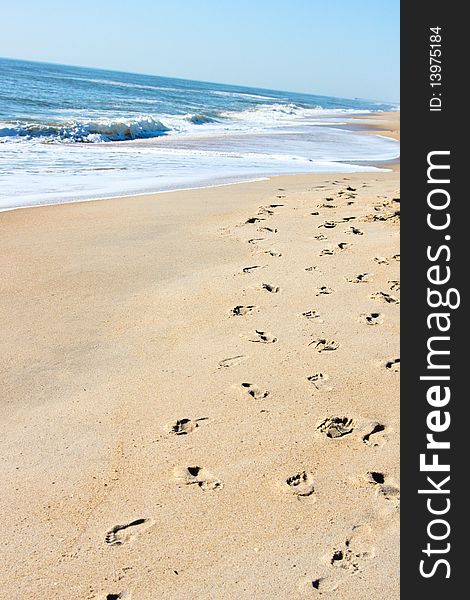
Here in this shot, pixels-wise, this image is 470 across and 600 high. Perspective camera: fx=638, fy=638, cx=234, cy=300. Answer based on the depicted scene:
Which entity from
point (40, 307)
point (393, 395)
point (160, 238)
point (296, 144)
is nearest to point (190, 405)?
point (393, 395)

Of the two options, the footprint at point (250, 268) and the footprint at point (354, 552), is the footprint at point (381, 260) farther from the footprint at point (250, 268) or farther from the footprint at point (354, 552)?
the footprint at point (354, 552)

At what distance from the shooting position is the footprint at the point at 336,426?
107 inches

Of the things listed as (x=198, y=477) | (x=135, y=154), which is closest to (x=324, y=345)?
(x=198, y=477)

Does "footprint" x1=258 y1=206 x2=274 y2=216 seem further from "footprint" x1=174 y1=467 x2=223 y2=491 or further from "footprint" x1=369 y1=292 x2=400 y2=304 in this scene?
"footprint" x1=174 y1=467 x2=223 y2=491

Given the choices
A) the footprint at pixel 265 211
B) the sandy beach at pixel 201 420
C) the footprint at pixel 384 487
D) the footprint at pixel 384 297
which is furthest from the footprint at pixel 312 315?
the footprint at pixel 265 211

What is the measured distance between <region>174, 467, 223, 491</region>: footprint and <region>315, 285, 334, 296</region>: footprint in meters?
2.04

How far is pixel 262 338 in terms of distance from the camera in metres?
3.64

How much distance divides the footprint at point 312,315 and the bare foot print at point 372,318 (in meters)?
0.25

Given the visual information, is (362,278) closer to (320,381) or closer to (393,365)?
(393,365)

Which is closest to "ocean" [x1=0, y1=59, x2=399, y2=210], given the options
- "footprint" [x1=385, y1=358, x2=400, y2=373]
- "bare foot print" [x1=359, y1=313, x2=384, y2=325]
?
"bare foot print" [x1=359, y1=313, x2=384, y2=325]

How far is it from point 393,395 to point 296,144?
14301mm

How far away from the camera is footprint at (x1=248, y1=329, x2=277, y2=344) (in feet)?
11.8

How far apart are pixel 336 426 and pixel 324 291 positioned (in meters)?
1.68

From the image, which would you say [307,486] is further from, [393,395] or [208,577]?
[393,395]
